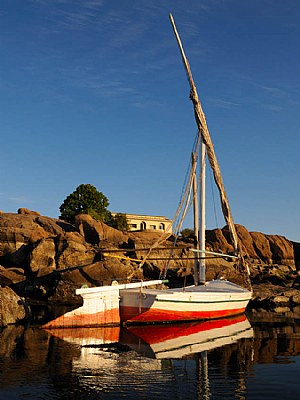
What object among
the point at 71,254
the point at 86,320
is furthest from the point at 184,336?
the point at 71,254

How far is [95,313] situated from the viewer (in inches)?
1296

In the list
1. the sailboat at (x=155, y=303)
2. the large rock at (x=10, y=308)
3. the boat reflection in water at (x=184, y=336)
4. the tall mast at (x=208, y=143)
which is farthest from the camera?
the tall mast at (x=208, y=143)

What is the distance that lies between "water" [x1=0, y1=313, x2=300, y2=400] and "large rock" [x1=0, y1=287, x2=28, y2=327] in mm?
1365

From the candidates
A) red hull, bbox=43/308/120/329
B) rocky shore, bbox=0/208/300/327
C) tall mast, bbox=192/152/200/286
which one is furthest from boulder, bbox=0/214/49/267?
red hull, bbox=43/308/120/329

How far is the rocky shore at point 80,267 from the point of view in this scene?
50.4 meters

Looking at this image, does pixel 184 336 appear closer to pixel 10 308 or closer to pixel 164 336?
pixel 164 336

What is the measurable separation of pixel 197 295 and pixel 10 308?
13.1 m

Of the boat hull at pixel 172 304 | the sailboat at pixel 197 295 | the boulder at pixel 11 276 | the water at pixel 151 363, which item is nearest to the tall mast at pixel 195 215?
the sailboat at pixel 197 295

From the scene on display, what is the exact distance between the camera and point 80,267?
42.8 meters

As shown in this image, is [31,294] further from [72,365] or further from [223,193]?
[72,365]

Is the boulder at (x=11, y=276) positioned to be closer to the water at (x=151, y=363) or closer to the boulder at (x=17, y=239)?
the boulder at (x=17, y=239)

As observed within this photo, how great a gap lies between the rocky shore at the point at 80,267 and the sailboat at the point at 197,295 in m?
2.40

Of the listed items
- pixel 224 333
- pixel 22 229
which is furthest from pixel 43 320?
pixel 22 229

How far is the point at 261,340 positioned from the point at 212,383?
11.6 metres
